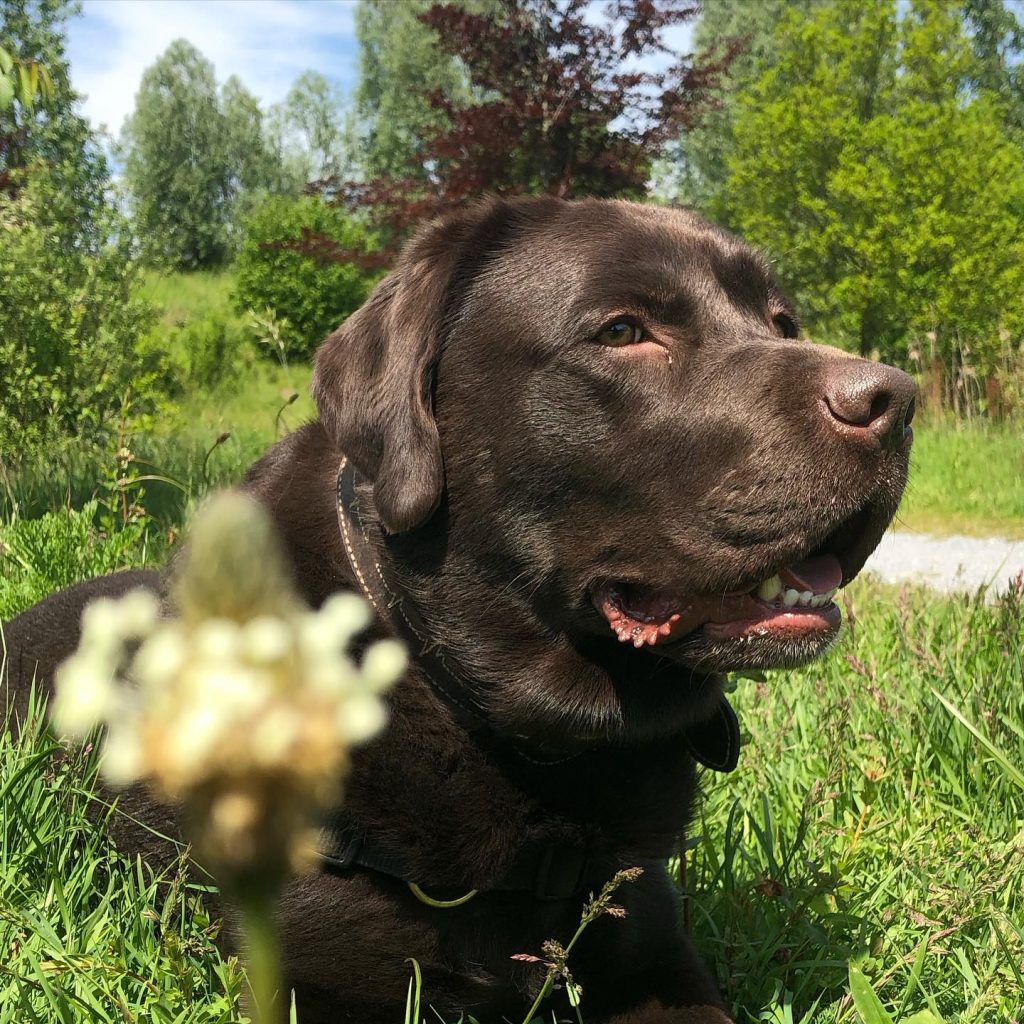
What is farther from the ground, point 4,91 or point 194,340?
point 4,91

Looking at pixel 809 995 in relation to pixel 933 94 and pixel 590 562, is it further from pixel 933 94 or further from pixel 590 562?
pixel 933 94

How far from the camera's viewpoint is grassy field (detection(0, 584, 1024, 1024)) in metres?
1.63

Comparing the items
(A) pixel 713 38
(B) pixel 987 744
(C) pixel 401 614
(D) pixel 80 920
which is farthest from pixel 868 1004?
(A) pixel 713 38

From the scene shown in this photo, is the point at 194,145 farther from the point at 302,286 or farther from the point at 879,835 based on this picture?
the point at 879,835

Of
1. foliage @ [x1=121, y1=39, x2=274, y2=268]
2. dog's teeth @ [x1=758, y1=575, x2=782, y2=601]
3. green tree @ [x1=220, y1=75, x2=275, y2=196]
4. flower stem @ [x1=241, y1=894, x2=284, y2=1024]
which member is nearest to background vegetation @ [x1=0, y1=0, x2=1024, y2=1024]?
dog's teeth @ [x1=758, y1=575, x2=782, y2=601]

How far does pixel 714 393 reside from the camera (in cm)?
191

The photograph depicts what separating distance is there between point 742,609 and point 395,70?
148 feet

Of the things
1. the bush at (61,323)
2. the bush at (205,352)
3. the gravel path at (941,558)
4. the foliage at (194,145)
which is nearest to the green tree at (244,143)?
the foliage at (194,145)

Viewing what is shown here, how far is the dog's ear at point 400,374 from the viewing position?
6.28 feet

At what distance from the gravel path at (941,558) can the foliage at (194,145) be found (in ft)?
129

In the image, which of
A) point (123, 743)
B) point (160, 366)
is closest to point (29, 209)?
point (160, 366)

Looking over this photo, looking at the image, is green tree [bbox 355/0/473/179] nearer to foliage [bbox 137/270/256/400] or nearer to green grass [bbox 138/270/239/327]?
green grass [bbox 138/270/239/327]

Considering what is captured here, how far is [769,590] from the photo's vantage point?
1887mm

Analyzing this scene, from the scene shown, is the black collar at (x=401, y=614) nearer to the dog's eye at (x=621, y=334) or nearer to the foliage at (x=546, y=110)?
the dog's eye at (x=621, y=334)
